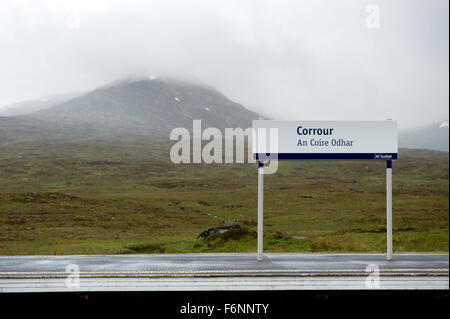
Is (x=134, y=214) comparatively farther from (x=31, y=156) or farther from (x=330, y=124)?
(x=31, y=156)

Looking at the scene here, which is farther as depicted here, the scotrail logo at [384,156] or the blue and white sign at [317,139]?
the scotrail logo at [384,156]

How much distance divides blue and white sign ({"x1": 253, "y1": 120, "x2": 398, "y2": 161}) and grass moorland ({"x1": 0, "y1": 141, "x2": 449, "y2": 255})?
7571 millimetres

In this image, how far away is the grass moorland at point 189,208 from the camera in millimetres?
34969

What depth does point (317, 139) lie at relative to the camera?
56.7 ft

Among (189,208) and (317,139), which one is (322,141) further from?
(189,208)

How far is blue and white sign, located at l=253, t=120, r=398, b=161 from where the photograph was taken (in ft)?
56.4

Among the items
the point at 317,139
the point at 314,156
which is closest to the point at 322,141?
the point at 317,139

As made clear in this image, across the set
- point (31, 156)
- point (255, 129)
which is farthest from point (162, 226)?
point (31, 156)

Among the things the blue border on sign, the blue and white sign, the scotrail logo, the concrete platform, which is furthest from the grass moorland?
the concrete platform

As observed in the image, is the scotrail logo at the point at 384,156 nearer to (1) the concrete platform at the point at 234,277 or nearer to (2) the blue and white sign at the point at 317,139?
(2) the blue and white sign at the point at 317,139

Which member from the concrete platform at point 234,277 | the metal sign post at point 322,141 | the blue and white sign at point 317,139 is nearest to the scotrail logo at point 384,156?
the metal sign post at point 322,141

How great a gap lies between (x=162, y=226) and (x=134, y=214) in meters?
15.8

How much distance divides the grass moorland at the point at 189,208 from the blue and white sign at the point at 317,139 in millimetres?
7571

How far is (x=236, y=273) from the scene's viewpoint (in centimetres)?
1412
